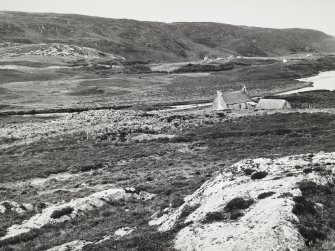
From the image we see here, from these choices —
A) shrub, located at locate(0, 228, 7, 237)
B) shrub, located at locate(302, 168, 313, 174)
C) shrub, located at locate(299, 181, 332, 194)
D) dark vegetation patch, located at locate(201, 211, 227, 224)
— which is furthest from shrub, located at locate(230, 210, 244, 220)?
shrub, located at locate(0, 228, 7, 237)

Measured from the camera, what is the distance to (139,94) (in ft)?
476

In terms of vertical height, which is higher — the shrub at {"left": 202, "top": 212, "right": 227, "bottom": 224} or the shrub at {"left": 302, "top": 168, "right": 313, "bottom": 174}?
the shrub at {"left": 302, "top": 168, "right": 313, "bottom": 174}

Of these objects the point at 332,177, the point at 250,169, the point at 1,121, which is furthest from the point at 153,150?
the point at 1,121

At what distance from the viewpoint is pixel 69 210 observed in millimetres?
25250

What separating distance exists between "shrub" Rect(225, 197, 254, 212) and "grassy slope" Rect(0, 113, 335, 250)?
9.64 feet

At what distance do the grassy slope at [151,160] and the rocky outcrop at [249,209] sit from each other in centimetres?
137

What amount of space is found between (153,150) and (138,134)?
12.0 m

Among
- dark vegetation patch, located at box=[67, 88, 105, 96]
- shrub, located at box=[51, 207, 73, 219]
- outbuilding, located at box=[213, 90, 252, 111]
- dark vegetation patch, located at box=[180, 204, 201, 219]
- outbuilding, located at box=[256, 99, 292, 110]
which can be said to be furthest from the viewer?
dark vegetation patch, located at box=[67, 88, 105, 96]

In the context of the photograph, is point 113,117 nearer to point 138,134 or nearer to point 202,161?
point 138,134

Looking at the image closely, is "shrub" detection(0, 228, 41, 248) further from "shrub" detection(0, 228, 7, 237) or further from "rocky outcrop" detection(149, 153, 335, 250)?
"rocky outcrop" detection(149, 153, 335, 250)

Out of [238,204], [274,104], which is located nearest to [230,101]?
[274,104]

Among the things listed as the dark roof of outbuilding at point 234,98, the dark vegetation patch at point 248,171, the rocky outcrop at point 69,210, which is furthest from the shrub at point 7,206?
the dark roof of outbuilding at point 234,98

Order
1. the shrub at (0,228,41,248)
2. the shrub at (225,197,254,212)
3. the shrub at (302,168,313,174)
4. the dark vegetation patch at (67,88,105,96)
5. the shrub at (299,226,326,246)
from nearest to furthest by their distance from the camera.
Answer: the shrub at (299,226,326,246) < the shrub at (225,197,254,212) < the shrub at (302,168,313,174) < the shrub at (0,228,41,248) < the dark vegetation patch at (67,88,105,96)

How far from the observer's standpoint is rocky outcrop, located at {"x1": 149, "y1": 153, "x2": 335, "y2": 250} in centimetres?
1480
